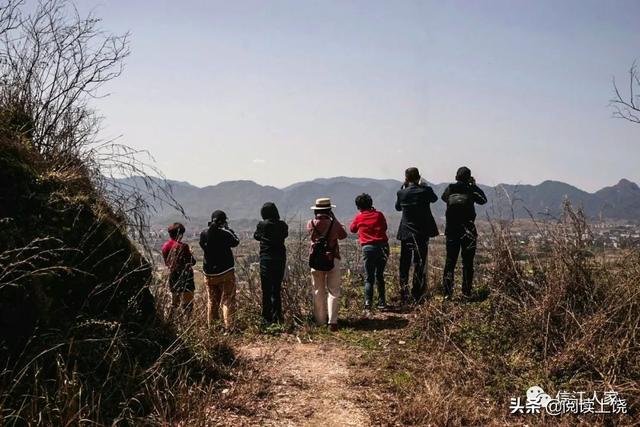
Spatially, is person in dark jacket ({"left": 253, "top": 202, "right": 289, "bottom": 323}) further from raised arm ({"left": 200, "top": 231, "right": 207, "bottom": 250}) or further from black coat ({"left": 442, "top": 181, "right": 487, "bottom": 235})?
black coat ({"left": 442, "top": 181, "right": 487, "bottom": 235})

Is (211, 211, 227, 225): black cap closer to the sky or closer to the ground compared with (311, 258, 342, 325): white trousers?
closer to the sky

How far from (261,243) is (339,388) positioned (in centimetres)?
320

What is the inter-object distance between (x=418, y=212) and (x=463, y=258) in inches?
41.2

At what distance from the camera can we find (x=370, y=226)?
26.3 feet

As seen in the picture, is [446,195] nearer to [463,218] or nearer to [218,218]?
[463,218]

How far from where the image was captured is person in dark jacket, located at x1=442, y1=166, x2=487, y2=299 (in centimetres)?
735

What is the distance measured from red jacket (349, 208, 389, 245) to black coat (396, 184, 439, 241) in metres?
0.39

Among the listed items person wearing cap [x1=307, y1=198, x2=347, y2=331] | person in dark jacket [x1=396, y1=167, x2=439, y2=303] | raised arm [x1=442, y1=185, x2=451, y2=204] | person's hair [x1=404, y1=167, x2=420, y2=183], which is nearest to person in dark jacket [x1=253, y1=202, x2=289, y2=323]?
person wearing cap [x1=307, y1=198, x2=347, y2=331]

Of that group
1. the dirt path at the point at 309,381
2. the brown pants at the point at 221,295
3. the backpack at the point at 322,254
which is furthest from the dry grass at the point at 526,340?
the brown pants at the point at 221,295

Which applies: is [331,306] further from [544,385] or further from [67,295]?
[67,295]

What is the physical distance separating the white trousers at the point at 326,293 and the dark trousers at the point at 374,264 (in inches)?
31.6

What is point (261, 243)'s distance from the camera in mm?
7656

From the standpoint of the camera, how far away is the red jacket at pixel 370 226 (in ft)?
26.3

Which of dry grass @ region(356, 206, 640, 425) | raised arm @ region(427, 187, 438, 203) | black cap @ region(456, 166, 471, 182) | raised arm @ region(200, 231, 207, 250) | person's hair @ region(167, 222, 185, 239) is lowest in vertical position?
dry grass @ region(356, 206, 640, 425)
